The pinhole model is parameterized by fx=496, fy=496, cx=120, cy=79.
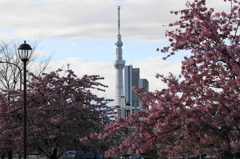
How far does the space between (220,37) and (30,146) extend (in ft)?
48.8

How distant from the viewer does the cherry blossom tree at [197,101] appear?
14273mm

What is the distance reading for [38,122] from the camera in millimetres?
27000

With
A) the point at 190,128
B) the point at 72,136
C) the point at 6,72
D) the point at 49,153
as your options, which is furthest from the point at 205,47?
the point at 6,72

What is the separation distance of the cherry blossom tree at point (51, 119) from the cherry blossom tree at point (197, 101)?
10791 millimetres

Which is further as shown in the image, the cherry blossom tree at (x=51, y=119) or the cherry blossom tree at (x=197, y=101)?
the cherry blossom tree at (x=51, y=119)

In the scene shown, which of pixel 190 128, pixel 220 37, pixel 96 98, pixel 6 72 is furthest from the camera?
pixel 6 72

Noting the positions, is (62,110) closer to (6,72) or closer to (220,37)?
(220,37)

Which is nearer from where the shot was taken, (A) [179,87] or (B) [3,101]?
(A) [179,87]

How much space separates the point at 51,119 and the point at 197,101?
12972 millimetres

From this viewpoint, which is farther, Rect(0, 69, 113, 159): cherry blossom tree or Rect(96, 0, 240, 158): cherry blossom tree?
Rect(0, 69, 113, 159): cherry blossom tree

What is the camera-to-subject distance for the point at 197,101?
1499 cm

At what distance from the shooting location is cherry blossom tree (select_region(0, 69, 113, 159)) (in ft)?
88.1

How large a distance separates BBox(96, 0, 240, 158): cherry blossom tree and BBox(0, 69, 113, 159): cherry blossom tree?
1079 centimetres

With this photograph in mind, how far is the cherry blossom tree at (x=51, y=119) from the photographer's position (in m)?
26.9
